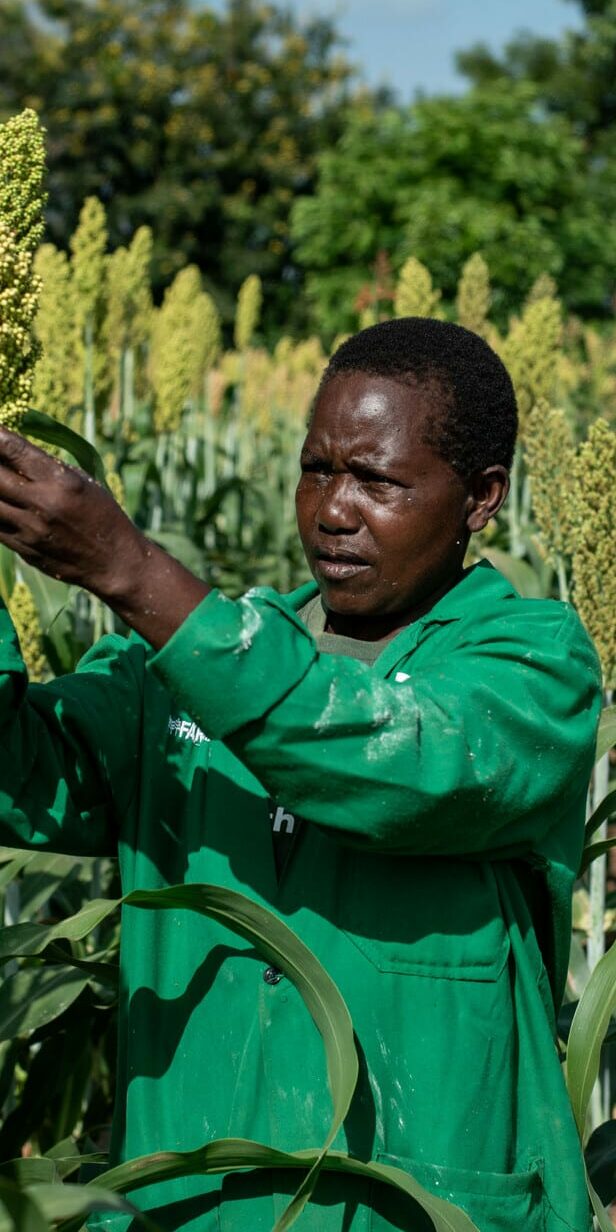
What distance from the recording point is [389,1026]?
5.87 ft

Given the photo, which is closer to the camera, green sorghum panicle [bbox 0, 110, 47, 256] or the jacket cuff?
the jacket cuff

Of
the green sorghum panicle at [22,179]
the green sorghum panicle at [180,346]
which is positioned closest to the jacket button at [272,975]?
the green sorghum panicle at [22,179]

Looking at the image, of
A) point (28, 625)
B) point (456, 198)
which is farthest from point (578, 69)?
point (28, 625)

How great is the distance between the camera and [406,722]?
1636 mm

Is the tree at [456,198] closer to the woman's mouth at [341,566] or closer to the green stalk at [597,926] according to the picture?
the green stalk at [597,926]

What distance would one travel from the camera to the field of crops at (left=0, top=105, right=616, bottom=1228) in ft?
7.00

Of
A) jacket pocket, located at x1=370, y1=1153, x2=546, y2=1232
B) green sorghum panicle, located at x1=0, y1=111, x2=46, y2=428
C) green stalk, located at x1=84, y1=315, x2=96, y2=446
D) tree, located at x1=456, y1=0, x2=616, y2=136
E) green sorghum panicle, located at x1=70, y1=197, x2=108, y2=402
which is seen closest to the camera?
green sorghum panicle, located at x1=0, y1=111, x2=46, y2=428

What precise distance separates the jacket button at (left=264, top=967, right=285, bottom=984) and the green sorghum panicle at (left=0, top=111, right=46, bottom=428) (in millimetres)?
699

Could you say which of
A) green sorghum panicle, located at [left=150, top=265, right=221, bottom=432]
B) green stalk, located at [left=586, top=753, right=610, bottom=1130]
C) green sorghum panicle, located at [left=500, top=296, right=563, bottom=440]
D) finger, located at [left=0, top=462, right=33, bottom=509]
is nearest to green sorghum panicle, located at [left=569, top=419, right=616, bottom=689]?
green stalk, located at [left=586, top=753, right=610, bottom=1130]

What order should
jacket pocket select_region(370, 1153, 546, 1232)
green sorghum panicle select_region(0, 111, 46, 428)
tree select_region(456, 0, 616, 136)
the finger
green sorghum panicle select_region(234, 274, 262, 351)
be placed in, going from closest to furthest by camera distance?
the finger
green sorghum panicle select_region(0, 111, 46, 428)
jacket pocket select_region(370, 1153, 546, 1232)
green sorghum panicle select_region(234, 274, 262, 351)
tree select_region(456, 0, 616, 136)

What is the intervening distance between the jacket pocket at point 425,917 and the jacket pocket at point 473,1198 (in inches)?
8.8

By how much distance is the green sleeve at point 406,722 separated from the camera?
5.05 ft

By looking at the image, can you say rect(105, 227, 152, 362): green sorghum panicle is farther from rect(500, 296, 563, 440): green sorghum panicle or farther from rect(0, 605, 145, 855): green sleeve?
rect(0, 605, 145, 855): green sleeve

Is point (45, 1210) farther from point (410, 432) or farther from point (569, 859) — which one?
point (410, 432)
